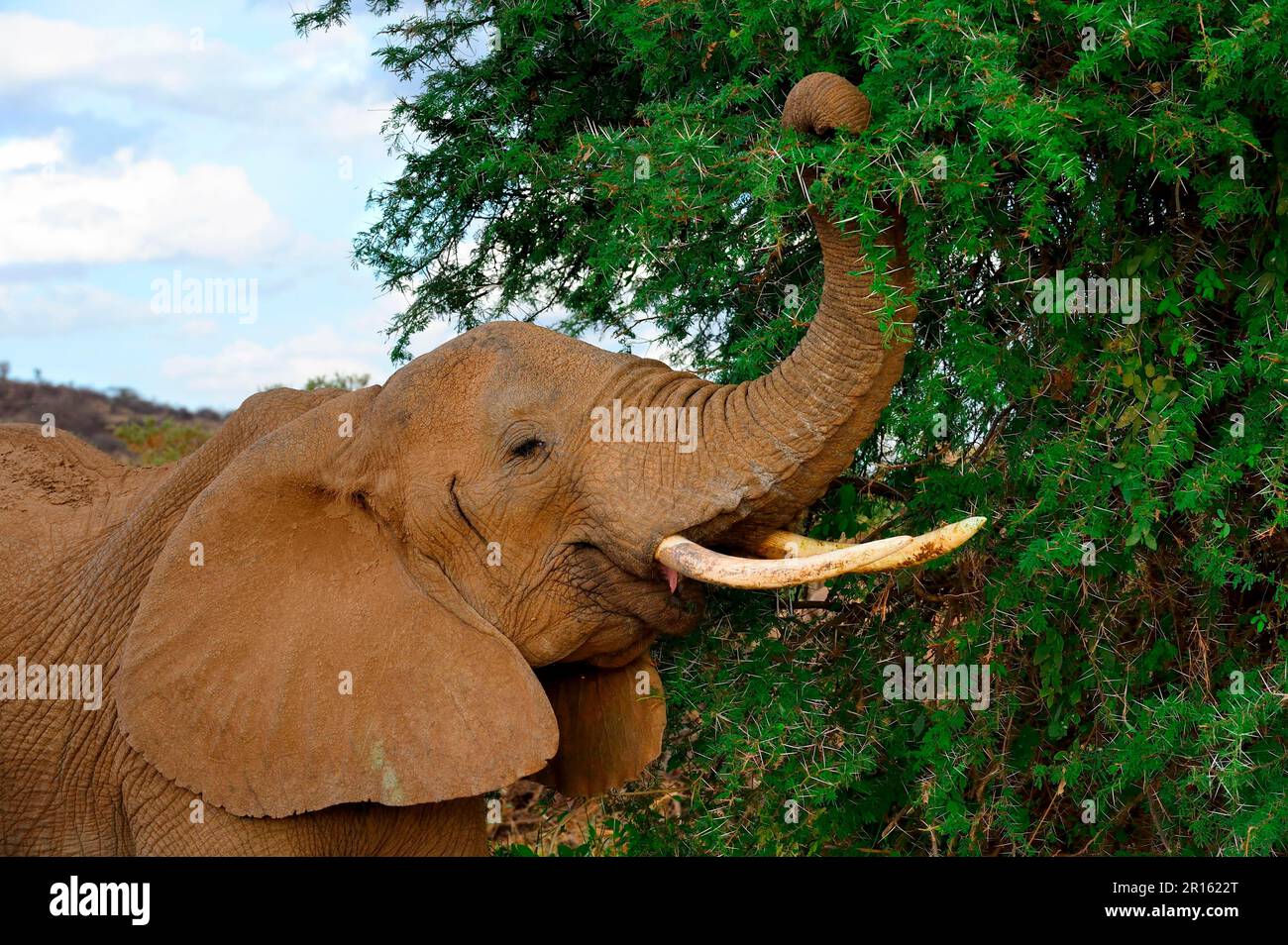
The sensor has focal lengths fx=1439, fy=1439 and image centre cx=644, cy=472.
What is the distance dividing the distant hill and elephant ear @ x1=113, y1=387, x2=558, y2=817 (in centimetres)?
2187

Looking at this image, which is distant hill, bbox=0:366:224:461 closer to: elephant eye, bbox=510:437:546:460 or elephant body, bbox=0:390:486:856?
elephant body, bbox=0:390:486:856

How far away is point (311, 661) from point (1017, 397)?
282 cm

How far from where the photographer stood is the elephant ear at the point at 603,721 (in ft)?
18.1

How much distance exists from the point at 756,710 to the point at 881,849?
96 centimetres

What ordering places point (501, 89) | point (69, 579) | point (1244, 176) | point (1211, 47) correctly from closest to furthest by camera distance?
point (1211, 47)
point (1244, 176)
point (69, 579)
point (501, 89)

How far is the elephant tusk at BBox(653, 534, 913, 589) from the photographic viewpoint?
14.3 feet

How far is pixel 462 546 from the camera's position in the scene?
4.97 meters

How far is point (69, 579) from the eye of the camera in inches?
219

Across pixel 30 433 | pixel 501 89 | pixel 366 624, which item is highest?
pixel 501 89

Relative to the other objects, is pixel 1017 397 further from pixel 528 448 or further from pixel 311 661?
pixel 311 661

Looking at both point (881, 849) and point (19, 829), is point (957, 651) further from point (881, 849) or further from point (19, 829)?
point (19, 829)

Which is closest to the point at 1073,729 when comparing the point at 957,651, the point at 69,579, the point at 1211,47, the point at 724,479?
the point at 957,651

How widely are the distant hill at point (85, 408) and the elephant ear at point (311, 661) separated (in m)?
21.9

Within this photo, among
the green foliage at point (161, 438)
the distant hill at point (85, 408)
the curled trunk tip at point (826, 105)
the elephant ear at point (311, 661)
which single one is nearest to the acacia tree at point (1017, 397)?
the curled trunk tip at point (826, 105)
